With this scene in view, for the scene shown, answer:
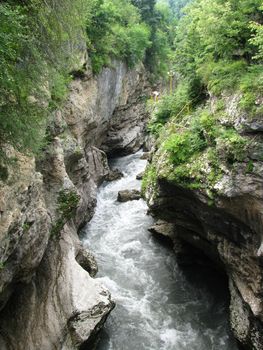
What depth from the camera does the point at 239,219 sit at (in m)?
11.3

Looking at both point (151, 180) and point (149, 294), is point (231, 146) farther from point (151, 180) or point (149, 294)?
point (149, 294)

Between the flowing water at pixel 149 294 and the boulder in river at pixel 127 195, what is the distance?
2.00m

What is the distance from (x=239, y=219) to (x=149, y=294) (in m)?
5.26

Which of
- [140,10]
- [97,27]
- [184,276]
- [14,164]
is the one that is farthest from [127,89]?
[14,164]

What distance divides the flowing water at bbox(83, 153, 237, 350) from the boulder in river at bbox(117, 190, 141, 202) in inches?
78.7

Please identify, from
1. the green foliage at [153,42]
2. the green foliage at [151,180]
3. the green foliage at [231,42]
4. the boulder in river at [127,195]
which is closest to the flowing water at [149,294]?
the boulder in river at [127,195]

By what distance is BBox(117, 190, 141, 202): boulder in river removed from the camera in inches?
893

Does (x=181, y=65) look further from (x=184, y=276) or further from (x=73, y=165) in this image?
(x=184, y=276)

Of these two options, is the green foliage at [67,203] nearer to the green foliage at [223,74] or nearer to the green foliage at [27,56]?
the green foliage at [27,56]

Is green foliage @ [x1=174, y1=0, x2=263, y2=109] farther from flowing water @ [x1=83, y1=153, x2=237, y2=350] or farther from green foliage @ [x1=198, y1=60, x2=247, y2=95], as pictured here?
flowing water @ [x1=83, y1=153, x2=237, y2=350]

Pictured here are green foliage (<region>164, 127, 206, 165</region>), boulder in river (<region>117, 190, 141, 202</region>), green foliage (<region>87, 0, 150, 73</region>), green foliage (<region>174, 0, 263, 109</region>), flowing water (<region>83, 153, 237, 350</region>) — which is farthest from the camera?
green foliage (<region>87, 0, 150, 73</region>)

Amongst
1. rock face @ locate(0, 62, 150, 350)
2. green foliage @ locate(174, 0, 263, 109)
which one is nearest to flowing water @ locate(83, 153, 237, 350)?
rock face @ locate(0, 62, 150, 350)

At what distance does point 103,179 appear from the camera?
24781mm

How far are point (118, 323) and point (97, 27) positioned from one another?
17754 mm
